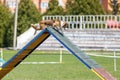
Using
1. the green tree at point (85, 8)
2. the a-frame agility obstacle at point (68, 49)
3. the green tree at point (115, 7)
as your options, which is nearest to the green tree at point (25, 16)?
the green tree at point (85, 8)

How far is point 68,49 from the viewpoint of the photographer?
10219 millimetres

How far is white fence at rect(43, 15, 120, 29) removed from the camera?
Answer: 41719mm

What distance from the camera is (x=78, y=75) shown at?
16109 millimetres

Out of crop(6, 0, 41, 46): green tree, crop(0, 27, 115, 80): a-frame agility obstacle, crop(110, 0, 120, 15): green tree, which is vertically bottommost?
crop(110, 0, 120, 15): green tree

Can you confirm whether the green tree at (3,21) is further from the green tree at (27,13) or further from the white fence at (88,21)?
the white fence at (88,21)

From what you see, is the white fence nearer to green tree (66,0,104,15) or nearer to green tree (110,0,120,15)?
green tree (66,0,104,15)

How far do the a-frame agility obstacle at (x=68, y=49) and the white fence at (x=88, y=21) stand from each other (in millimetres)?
29509

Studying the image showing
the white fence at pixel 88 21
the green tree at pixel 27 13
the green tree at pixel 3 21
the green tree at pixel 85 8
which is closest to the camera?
the white fence at pixel 88 21

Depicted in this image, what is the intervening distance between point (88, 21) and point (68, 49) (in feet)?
104

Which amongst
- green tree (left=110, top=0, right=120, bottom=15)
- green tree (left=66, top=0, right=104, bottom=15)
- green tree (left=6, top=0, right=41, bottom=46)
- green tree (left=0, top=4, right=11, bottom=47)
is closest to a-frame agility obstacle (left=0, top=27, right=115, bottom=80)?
green tree (left=0, top=4, right=11, bottom=47)

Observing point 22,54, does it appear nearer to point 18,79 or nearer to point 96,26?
point 18,79

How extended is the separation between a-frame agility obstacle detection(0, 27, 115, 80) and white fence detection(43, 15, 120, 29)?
29.5 meters

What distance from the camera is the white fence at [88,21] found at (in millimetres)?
41719

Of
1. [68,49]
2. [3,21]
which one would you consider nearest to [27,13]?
[3,21]
